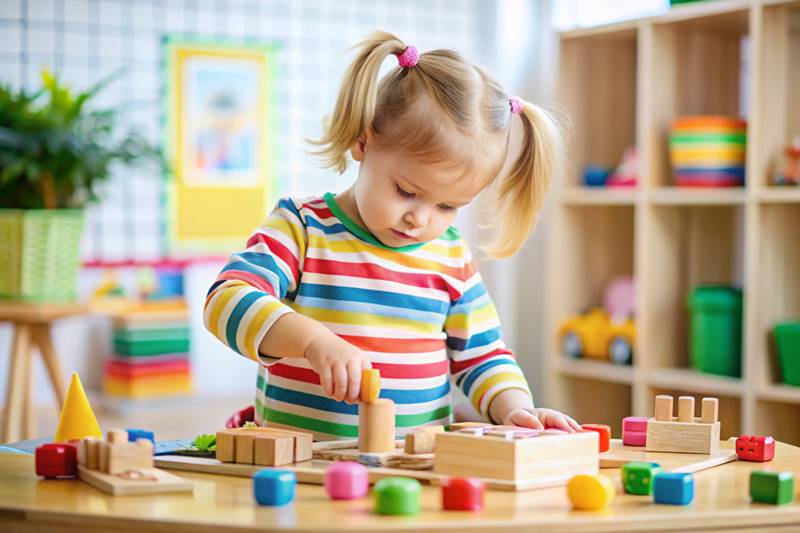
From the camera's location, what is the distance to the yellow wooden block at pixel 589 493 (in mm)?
818

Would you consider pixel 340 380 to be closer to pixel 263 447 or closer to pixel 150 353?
pixel 263 447

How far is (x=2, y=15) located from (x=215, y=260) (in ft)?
3.03

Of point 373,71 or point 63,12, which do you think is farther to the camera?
point 63,12

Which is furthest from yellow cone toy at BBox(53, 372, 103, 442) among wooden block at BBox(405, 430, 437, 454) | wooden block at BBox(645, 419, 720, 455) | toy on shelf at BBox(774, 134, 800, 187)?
toy on shelf at BBox(774, 134, 800, 187)

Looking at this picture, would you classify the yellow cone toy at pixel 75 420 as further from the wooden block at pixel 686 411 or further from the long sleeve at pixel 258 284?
the wooden block at pixel 686 411

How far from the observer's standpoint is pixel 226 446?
0.97 m

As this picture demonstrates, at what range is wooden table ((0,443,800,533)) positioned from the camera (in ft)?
2.48

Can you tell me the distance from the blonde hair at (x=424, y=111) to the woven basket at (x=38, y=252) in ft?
4.60

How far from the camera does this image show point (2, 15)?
3107mm

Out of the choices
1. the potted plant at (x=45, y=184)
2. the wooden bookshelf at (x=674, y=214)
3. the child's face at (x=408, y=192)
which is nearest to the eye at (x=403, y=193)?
the child's face at (x=408, y=192)

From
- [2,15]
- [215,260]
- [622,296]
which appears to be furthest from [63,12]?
[622,296]

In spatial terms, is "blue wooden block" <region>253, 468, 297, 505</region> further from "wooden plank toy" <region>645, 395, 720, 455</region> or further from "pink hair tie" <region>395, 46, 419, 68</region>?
"pink hair tie" <region>395, 46, 419, 68</region>

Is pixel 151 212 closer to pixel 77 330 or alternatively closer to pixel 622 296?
pixel 77 330

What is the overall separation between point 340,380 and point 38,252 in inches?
67.8
